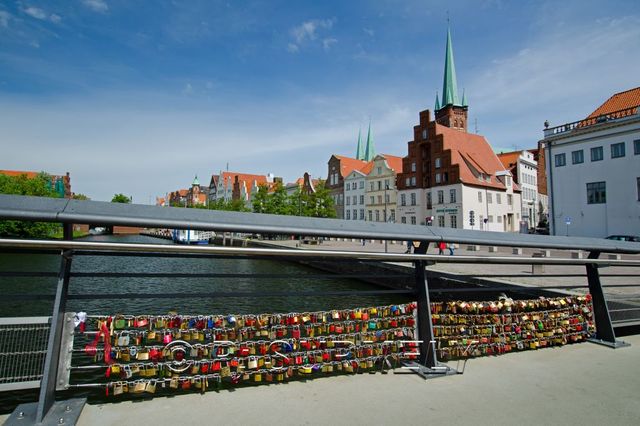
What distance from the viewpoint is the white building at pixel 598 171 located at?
31.0 meters

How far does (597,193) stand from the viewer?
33.2 meters

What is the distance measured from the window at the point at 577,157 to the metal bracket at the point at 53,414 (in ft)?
133

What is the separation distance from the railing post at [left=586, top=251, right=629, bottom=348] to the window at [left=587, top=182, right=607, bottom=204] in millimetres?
34899

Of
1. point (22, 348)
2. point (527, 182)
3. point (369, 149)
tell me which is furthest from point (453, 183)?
point (369, 149)

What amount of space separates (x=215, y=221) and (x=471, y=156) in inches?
2061

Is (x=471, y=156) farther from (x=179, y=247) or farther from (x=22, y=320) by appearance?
(x=22, y=320)

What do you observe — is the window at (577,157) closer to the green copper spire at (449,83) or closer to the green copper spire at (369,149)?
the green copper spire at (449,83)

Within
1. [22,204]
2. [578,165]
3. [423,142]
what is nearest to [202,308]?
[22,204]

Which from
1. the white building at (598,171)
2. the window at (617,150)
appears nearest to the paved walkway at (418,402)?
the white building at (598,171)

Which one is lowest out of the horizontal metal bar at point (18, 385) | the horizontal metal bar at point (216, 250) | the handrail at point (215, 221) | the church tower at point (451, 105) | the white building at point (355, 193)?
the horizontal metal bar at point (18, 385)

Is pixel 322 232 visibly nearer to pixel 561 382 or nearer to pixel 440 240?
pixel 440 240

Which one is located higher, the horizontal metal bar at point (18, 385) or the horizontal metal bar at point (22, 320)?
the horizontal metal bar at point (22, 320)

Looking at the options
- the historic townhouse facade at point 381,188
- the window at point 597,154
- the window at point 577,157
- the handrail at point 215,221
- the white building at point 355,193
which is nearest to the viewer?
the handrail at point 215,221

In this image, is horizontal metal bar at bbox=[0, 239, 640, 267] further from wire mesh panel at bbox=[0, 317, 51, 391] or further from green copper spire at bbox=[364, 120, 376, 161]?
green copper spire at bbox=[364, 120, 376, 161]
